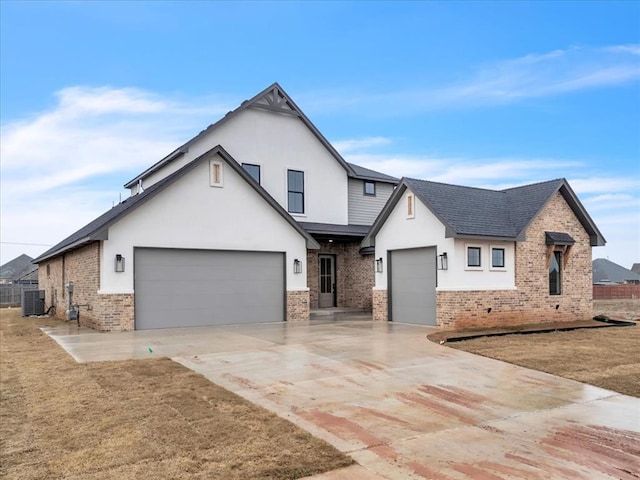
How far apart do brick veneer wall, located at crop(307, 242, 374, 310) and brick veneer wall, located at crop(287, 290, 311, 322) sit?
3.93 m

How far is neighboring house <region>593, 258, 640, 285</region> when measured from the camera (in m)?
66.1

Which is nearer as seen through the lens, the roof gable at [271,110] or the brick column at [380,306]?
the brick column at [380,306]

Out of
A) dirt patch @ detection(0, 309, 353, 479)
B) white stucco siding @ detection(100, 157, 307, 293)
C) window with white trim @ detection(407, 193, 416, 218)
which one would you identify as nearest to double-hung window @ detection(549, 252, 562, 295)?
window with white trim @ detection(407, 193, 416, 218)

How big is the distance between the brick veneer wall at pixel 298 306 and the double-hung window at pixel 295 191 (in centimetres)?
494

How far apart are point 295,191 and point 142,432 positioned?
18009 mm

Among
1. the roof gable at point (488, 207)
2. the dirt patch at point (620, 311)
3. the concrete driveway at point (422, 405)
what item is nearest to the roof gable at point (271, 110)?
the roof gable at point (488, 207)

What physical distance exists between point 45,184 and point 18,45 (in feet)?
49.8

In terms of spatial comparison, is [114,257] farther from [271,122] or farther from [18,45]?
[271,122]

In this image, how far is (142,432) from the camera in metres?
5.62

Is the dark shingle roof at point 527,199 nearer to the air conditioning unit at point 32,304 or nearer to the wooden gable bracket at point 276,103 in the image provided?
the wooden gable bracket at point 276,103

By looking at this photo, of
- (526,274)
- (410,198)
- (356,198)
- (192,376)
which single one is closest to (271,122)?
(356,198)

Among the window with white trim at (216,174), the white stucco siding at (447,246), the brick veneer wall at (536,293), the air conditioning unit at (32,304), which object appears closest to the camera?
the white stucco siding at (447,246)

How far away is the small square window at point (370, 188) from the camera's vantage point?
2616 centimetres

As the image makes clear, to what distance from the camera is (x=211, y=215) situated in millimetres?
17422
